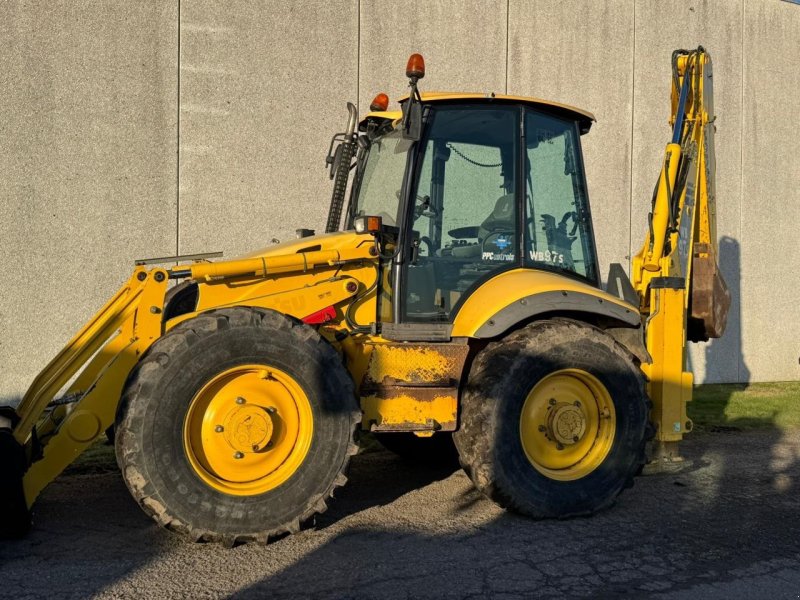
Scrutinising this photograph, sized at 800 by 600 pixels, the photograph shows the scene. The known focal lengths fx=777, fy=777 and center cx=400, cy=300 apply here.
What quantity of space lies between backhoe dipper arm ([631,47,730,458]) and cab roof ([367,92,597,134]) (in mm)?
977

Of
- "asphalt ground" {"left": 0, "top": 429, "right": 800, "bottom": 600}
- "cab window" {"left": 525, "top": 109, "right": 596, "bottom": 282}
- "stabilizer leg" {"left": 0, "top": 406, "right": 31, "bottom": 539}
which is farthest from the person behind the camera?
"cab window" {"left": 525, "top": 109, "right": 596, "bottom": 282}

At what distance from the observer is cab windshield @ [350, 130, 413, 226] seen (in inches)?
197

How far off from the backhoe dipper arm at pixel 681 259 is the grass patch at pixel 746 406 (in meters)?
2.60

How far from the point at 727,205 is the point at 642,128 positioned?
6.08 feet

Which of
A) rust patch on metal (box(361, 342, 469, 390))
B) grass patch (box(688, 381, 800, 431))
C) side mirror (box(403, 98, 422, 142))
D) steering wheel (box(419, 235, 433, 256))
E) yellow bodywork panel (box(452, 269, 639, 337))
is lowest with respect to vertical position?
grass patch (box(688, 381, 800, 431))

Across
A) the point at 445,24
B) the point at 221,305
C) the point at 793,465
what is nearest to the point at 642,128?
the point at 445,24

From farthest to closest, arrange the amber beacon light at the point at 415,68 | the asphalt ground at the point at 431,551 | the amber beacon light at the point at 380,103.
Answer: the amber beacon light at the point at 380,103
the amber beacon light at the point at 415,68
the asphalt ground at the point at 431,551

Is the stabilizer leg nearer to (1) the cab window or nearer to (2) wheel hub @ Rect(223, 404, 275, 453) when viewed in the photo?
(2) wheel hub @ Rect(223, 404, 275, 453)

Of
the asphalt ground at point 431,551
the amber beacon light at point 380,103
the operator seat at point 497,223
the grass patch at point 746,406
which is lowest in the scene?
the grass patch at point 746,406

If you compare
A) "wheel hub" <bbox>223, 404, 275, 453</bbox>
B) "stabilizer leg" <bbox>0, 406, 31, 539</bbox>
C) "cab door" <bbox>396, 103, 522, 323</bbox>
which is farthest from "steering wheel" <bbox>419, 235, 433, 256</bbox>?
"stabilizer leg" <bbox>0, 406, 31, 539</bbox>

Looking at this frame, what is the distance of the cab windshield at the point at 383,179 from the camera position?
501 centimetres

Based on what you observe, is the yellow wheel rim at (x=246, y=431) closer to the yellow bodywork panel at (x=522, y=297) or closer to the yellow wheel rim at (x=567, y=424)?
the yellow bodywork panel at (x=522, y=297)

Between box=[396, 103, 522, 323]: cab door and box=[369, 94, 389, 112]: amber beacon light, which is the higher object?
box=[369, 94, 389, 112]: amber beacon light

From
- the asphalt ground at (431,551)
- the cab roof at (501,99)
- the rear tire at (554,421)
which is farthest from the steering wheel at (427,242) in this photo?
the asphalt ground at (431,551)
